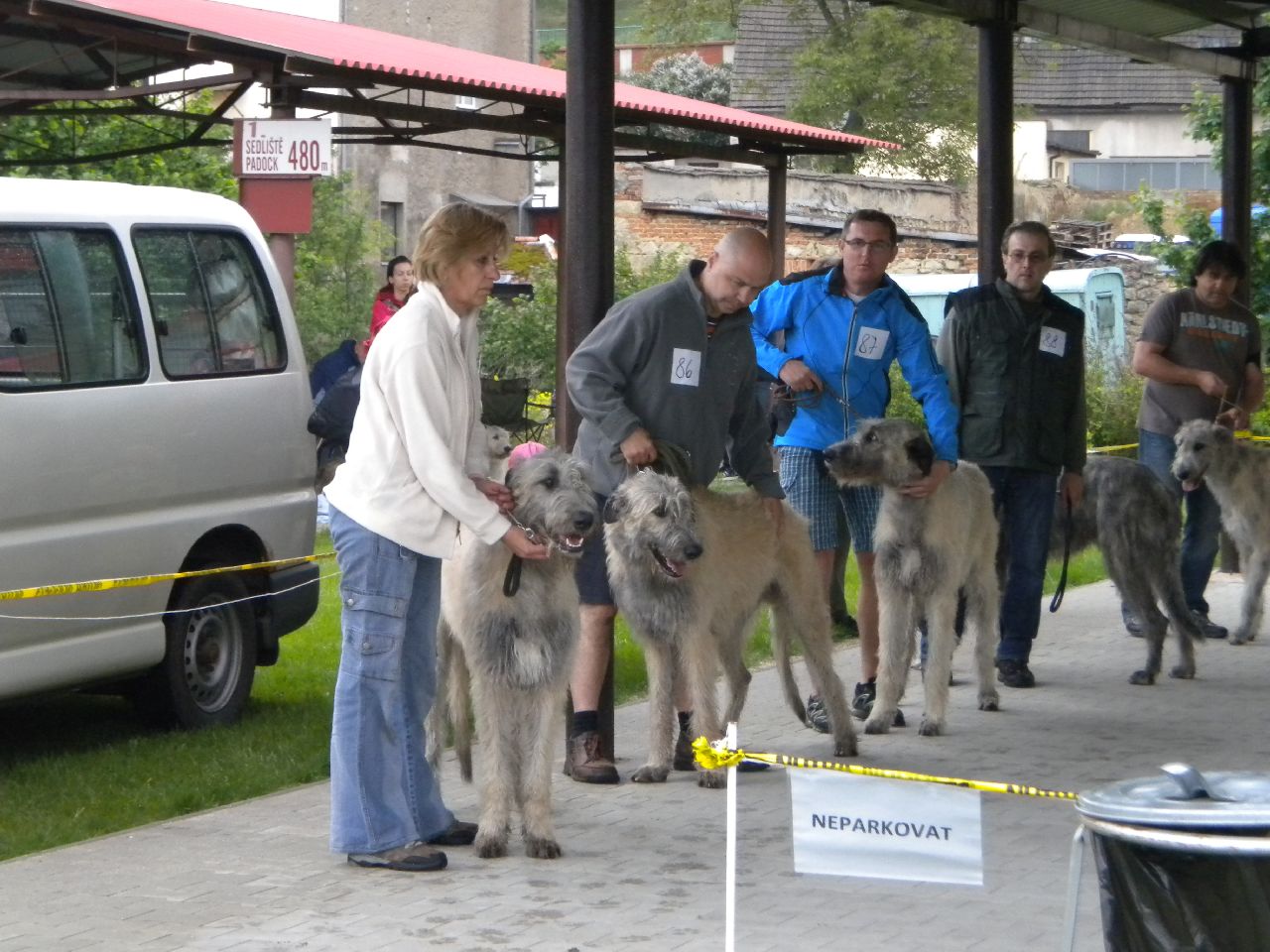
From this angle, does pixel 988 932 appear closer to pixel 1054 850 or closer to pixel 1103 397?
pixel 1054 850

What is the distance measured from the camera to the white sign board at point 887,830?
136 inches

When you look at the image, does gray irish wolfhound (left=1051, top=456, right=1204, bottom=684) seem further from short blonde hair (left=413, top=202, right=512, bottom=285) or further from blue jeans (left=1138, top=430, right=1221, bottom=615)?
short blonde hair (left=413, top=202, right=512, bottom=285)

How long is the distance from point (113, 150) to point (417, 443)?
15.0 metres

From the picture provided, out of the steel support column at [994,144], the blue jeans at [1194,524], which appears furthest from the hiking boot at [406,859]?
the blue jeans at [1194,524]

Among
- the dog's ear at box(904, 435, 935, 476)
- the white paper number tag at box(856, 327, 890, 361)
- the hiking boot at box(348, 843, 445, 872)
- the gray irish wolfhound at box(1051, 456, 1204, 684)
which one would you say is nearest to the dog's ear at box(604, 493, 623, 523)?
the hiking boot at box(348, 843, 445, 872)

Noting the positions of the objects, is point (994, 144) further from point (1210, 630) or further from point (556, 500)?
point (556, 500)

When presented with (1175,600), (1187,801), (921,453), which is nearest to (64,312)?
(921,453)

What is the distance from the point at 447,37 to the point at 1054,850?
3953 cm

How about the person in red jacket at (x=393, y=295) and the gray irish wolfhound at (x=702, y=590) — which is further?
the person in red jacket at (x=393, y=295)

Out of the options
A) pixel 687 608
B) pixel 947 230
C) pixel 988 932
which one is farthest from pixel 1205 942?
pixel 947 230

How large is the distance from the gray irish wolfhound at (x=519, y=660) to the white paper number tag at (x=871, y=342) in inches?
96.9

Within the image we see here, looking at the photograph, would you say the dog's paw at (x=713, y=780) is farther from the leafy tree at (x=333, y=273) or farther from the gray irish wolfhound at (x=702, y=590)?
the leafy tree at (x=333, y=273)

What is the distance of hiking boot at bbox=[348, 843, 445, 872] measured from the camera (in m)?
5.49

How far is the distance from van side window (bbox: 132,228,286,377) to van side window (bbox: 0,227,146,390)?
0.58ft
